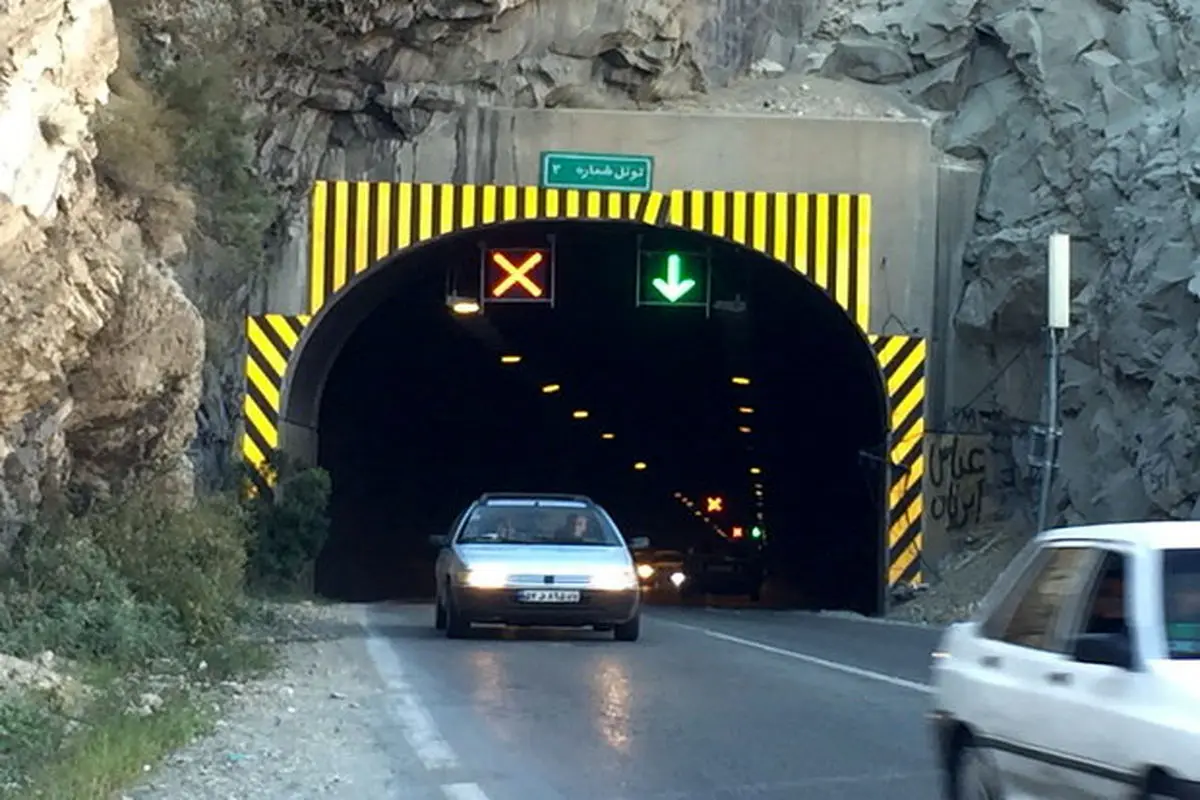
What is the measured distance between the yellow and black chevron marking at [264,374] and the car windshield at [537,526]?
820cm

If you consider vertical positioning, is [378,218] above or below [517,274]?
above

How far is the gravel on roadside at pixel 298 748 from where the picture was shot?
10.5 m

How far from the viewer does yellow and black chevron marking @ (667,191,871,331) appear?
101 feet

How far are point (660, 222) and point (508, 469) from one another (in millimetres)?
29835

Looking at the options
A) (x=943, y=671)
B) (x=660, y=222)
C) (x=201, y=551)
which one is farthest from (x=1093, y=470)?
(x=943, y=671)

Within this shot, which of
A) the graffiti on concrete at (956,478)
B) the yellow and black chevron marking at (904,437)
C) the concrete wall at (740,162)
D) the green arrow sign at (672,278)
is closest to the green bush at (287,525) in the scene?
the concrete wall at (740,162)

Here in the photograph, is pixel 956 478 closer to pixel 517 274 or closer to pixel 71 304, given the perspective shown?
pixel 517 274

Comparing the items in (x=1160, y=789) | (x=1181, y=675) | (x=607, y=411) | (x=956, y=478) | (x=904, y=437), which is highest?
(x=607, y=411)

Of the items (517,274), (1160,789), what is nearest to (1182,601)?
(1160,789)

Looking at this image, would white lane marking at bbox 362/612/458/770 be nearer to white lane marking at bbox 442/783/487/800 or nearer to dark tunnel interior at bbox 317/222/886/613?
white lane marking at bbox 442/783/487/800

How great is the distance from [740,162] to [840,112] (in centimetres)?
326

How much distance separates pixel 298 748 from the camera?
12.0 metres

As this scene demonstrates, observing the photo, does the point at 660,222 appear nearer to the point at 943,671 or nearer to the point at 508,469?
the point at 943,671

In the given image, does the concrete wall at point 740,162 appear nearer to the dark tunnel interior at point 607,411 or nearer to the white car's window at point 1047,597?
the dark tunnel interior at point 607,411
